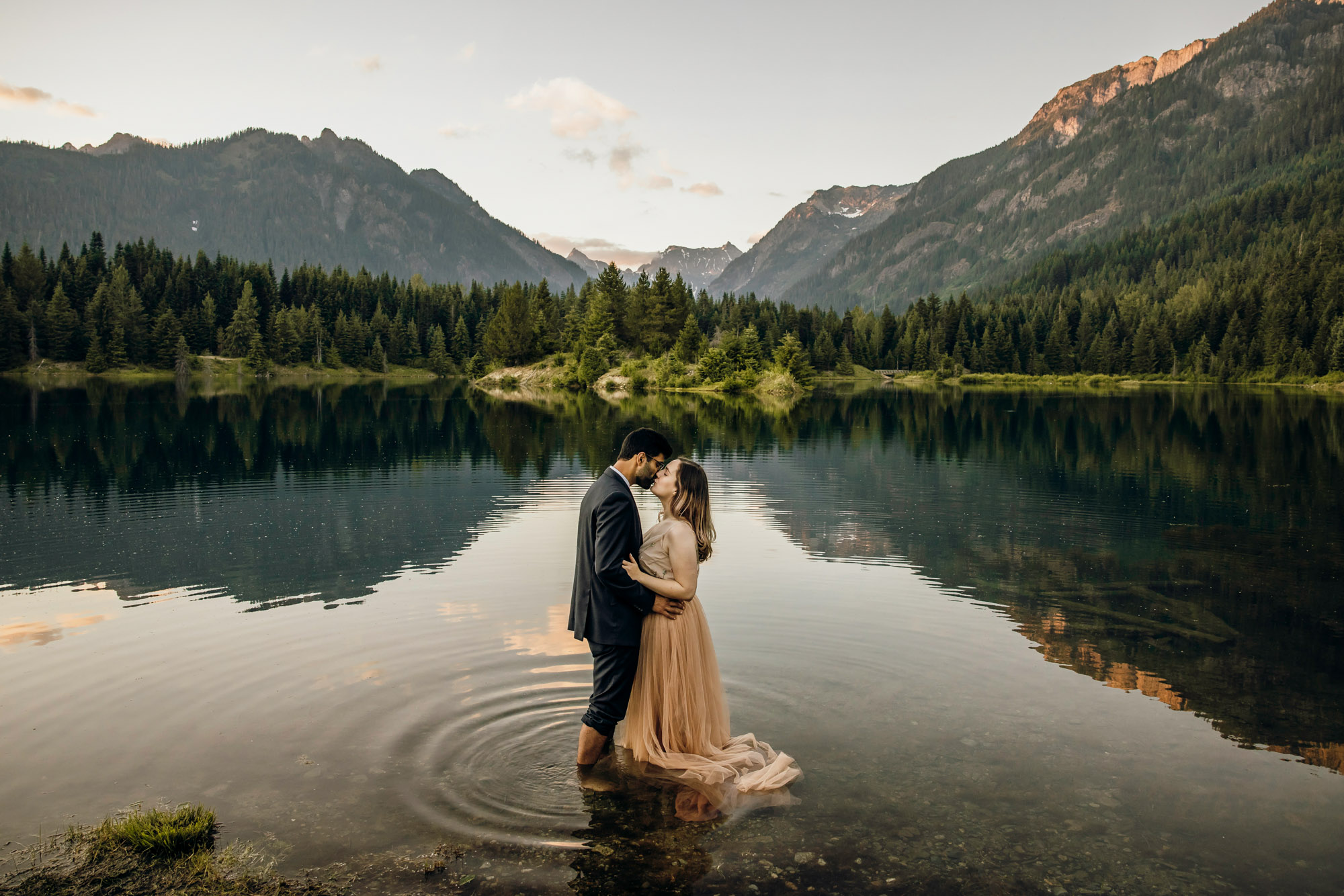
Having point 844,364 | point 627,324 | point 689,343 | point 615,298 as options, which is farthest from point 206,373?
point 844,364

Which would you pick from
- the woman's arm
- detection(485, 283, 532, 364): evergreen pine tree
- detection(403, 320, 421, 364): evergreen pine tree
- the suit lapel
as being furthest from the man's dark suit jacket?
detection(403, 320, 421, 364): evergreen pine tree

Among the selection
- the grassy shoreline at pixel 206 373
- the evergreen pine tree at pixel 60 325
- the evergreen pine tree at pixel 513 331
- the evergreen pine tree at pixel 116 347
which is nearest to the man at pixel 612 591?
the grassy shoreline at pixel 206 373

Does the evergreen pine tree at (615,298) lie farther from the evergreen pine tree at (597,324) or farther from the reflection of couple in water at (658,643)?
the reflection of couple in water at (658,643)

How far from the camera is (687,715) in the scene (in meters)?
8.22

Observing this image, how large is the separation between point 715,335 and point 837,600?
533ft

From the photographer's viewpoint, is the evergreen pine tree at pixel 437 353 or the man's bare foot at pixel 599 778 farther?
the evergreen pine tree at pixel 437 353

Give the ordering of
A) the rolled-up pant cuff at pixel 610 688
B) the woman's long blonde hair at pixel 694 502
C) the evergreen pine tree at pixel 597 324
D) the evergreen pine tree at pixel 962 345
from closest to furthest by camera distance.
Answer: the woman's long blonde hair at pixel 694 502 → the rolled-up pant cuff at pixel 610 688 → the evergreen pine tree at pixel 597 324 → the evergreen pine tree at pixel 962 345

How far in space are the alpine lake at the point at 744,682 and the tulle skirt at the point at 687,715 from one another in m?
0.33

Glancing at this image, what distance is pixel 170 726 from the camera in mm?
9180

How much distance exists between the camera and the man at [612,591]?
301 inches

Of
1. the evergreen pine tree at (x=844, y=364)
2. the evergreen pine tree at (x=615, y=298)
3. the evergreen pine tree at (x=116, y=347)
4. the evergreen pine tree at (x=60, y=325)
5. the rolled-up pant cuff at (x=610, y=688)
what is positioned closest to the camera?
the rolled-up pant cuff at (x=610, y=688)

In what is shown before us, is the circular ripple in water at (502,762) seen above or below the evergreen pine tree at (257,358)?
below

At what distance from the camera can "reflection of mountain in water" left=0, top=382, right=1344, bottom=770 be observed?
1289 cm

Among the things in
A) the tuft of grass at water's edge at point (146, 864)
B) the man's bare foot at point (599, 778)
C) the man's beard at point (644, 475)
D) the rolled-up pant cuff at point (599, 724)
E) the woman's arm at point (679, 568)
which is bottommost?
the man's bare foot at point (599, 778)
